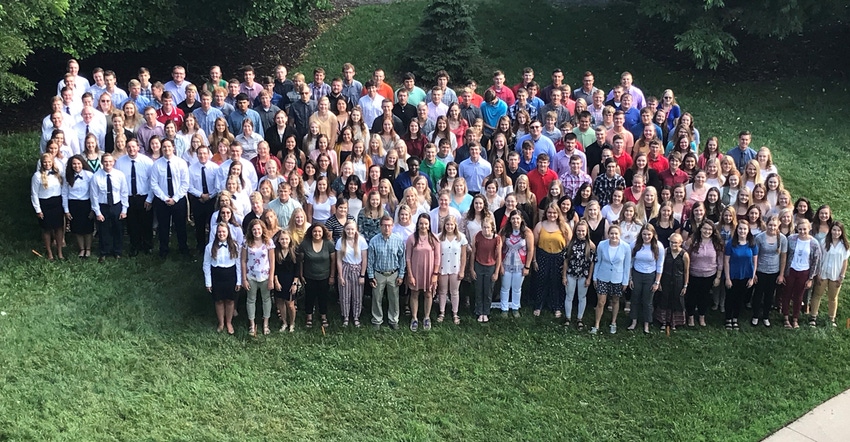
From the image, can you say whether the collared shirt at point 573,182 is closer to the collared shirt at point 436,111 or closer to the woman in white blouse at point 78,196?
the collared shirt at point 436,111

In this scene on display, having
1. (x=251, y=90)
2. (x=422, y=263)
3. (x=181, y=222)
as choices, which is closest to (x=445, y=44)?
(x=251, y=90)

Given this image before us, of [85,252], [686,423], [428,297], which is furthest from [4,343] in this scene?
[686,423]

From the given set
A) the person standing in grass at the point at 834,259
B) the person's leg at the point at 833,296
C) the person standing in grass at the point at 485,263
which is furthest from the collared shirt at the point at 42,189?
the person's leg at the point at 833,296

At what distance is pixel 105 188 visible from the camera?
11.6 m

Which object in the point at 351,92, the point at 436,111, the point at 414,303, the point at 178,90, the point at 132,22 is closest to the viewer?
the point at 414,303

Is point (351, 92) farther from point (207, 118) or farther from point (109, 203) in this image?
point (109, 203)

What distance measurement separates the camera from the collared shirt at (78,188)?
11.6 m

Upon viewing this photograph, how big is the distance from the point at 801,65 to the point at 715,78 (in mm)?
2119

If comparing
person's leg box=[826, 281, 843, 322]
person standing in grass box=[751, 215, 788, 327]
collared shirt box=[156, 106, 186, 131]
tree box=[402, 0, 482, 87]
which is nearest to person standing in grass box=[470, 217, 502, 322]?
person standing in grass box=[751, 215, 788, 327]

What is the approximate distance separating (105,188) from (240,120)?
2.13 meters

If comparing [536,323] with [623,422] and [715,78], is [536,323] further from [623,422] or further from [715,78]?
[715,78]

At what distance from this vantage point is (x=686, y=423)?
9.40m

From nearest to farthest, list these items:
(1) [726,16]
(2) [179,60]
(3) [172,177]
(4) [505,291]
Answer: (4) [505,291] < (3) [172,177] < (1) [726,16] < (2) [179,60]

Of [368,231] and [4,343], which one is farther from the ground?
[368,231]
